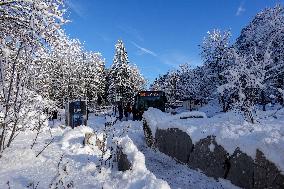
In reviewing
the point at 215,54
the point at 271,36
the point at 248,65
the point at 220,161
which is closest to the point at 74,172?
the point at 220,161

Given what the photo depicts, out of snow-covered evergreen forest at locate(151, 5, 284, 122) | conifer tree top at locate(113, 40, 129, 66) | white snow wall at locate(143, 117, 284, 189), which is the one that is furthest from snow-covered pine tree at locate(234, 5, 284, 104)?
conifer tree top at locate(113, 40, 129, 66)

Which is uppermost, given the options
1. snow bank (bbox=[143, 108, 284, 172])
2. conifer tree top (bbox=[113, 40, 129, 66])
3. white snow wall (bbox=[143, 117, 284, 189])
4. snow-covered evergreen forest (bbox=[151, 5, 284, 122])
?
conifer tree top (bbox=[113, 40, 129, 66])

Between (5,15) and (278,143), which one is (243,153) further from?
(5,15)

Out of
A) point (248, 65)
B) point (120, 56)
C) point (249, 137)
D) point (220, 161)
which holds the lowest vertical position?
point (220, 161)

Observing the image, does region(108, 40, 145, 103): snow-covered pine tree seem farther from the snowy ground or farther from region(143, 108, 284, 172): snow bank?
the snowy ground

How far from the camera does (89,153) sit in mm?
8766

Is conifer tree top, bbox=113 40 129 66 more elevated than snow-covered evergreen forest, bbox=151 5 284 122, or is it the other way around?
conifer tree top, bbox=113 40 129 66

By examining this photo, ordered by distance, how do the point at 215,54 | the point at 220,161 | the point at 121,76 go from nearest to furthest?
1. the point at 220,161
2. the point at 215,54
3. the point at 121,76

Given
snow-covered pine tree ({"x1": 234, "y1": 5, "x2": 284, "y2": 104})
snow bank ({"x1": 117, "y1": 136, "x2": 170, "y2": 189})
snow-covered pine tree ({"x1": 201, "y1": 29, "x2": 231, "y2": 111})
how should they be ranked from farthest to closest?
1. snow-covered pine tree ({"x1": 201, "y1": 29, "x2": 231, "y2": 111})
2. snow-covered pine tree ({"x1": 234, "y1": 5, "x2": 284, "y2": 104})
3. snow bank ({"x1": 117, "y1": 136, "x2": 170, "y2": 189})

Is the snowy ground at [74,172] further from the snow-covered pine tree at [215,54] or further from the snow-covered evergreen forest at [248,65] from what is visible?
the snow-covered pine tree at [215,54]

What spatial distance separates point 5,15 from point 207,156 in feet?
18.7

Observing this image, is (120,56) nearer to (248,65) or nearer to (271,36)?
(271,36)

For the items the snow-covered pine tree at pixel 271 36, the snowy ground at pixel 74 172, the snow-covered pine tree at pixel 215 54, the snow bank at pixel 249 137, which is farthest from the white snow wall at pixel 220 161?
the snow-covered pine tree at pixel 215 54

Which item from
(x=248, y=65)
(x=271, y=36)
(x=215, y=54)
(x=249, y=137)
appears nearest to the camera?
(x=249, y=137)
